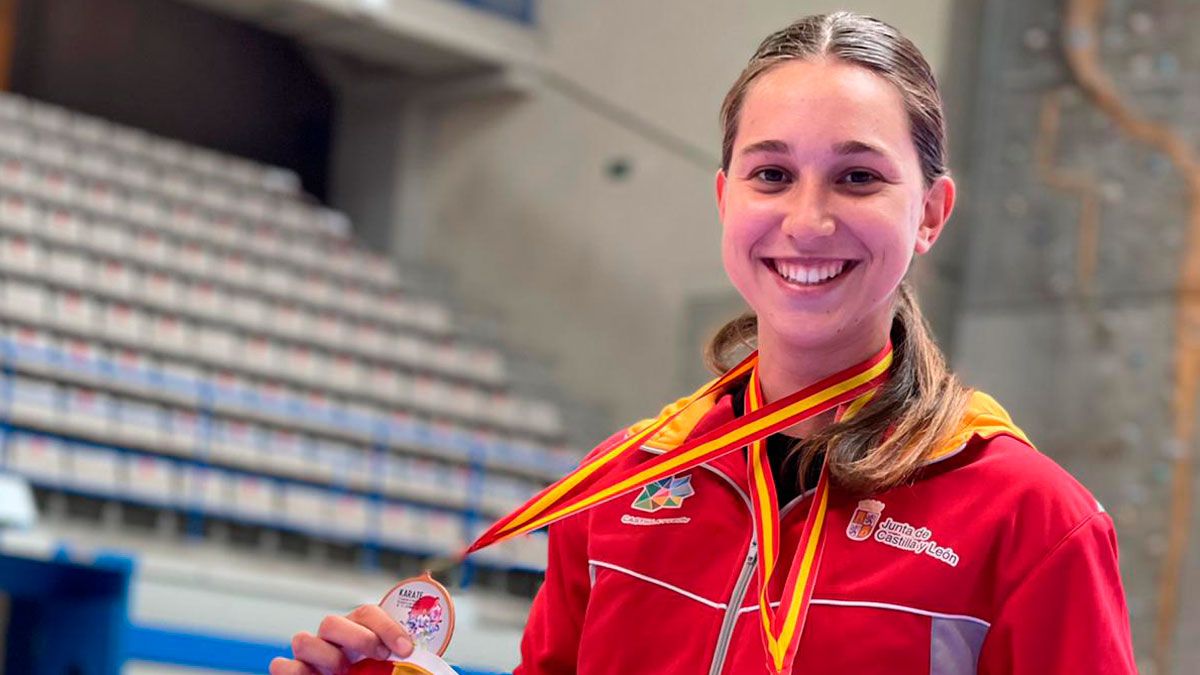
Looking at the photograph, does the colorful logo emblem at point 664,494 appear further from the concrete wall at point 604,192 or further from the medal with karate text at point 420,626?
the concrete wall at point 604,192

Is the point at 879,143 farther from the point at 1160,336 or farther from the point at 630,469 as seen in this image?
the point at 1160,336

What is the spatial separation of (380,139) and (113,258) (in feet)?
10.0

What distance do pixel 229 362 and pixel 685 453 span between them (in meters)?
7.06

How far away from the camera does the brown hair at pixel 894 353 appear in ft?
3.77

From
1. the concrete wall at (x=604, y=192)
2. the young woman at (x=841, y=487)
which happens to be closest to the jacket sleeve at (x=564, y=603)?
the young woman at (x=841, y=487)

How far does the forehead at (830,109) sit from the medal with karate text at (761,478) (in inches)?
6.9

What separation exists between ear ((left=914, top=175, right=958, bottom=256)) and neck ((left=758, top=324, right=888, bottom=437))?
8 centimetres

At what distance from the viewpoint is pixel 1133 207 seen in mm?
7336

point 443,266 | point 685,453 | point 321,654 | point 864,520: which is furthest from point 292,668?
point 443,266

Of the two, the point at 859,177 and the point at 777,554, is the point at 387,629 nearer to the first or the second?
the point at 777,554

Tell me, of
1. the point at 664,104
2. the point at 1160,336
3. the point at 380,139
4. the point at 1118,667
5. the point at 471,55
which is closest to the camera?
the point at 1118,667

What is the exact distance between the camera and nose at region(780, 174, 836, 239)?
115 cm

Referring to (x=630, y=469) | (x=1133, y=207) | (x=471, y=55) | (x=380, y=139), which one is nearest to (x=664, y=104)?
(x=471, y=55)

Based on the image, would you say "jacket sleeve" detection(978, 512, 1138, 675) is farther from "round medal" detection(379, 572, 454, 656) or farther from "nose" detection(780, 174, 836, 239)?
"round medal" detection(379, 572, 454, 656)
